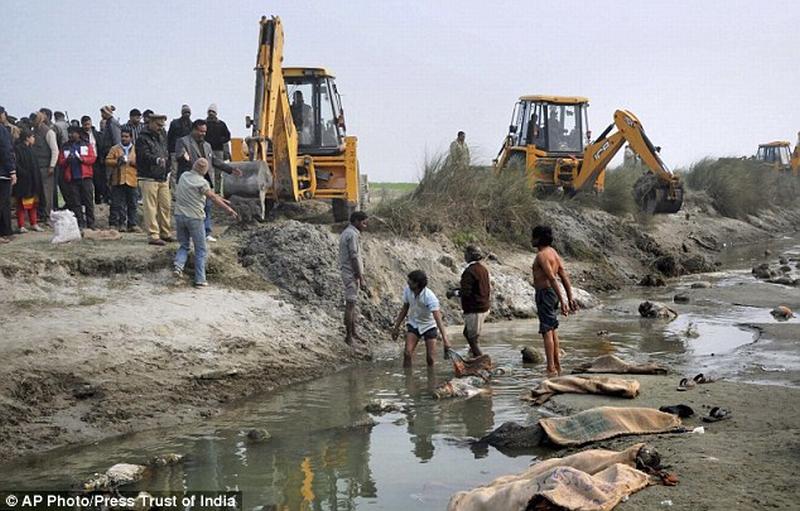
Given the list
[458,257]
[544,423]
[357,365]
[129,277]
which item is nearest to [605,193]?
[458,257]

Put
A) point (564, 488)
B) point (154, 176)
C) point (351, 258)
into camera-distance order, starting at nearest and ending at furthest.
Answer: point (564, 488) < point (351, 258) < point (154, 176)

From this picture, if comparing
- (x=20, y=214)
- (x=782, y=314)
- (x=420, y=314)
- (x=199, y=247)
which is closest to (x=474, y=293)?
(x=420, y=314)

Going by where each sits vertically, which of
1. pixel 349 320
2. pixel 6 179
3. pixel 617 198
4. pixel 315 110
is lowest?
pixel 349 320

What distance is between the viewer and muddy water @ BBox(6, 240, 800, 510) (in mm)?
7410

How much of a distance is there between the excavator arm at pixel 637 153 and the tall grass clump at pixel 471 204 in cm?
316

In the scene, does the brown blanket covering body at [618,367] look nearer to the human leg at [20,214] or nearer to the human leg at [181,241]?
the human leg at [181,241]

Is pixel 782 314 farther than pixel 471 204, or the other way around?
pixel 471 204

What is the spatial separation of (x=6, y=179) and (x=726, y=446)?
11164 millimetres

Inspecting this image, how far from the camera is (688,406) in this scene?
880 centimetres

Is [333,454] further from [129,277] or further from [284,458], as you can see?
[129,277]

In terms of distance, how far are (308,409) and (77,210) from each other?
785cm

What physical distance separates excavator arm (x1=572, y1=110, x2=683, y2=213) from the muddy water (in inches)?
435

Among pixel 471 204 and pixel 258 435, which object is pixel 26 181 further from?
pixel 471 204

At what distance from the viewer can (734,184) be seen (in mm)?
36938
